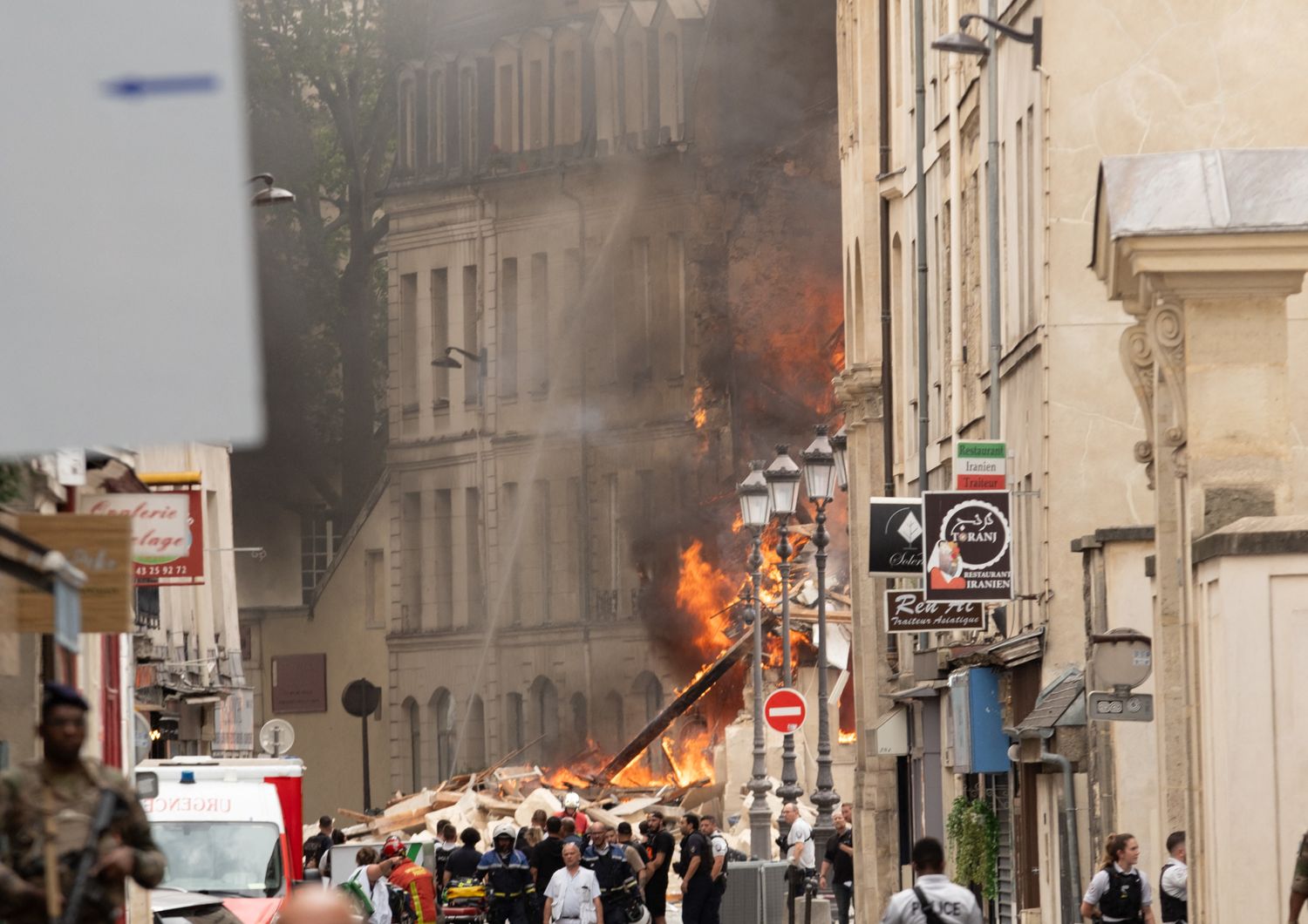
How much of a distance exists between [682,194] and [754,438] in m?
7.11

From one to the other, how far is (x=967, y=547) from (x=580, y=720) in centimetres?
4499

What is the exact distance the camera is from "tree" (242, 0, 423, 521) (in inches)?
3034

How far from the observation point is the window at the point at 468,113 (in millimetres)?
75250

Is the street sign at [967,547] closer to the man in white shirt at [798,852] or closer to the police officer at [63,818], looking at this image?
the man in white shirt at [798,852]

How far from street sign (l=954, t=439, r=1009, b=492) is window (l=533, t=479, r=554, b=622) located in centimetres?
4685

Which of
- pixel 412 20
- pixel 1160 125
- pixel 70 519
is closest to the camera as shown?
pixel 70 519

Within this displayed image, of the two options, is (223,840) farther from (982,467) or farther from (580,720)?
(580,720)

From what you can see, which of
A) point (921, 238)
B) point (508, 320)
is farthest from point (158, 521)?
point (508, 320)

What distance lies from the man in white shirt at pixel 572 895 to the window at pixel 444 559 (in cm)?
4987

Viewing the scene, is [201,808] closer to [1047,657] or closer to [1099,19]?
[1047,657]

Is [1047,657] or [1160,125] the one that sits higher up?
[1160,125]

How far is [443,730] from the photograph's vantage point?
73312 millimetres

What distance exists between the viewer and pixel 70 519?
337 inches

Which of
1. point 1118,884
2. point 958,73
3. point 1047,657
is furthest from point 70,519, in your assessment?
point 958,73
